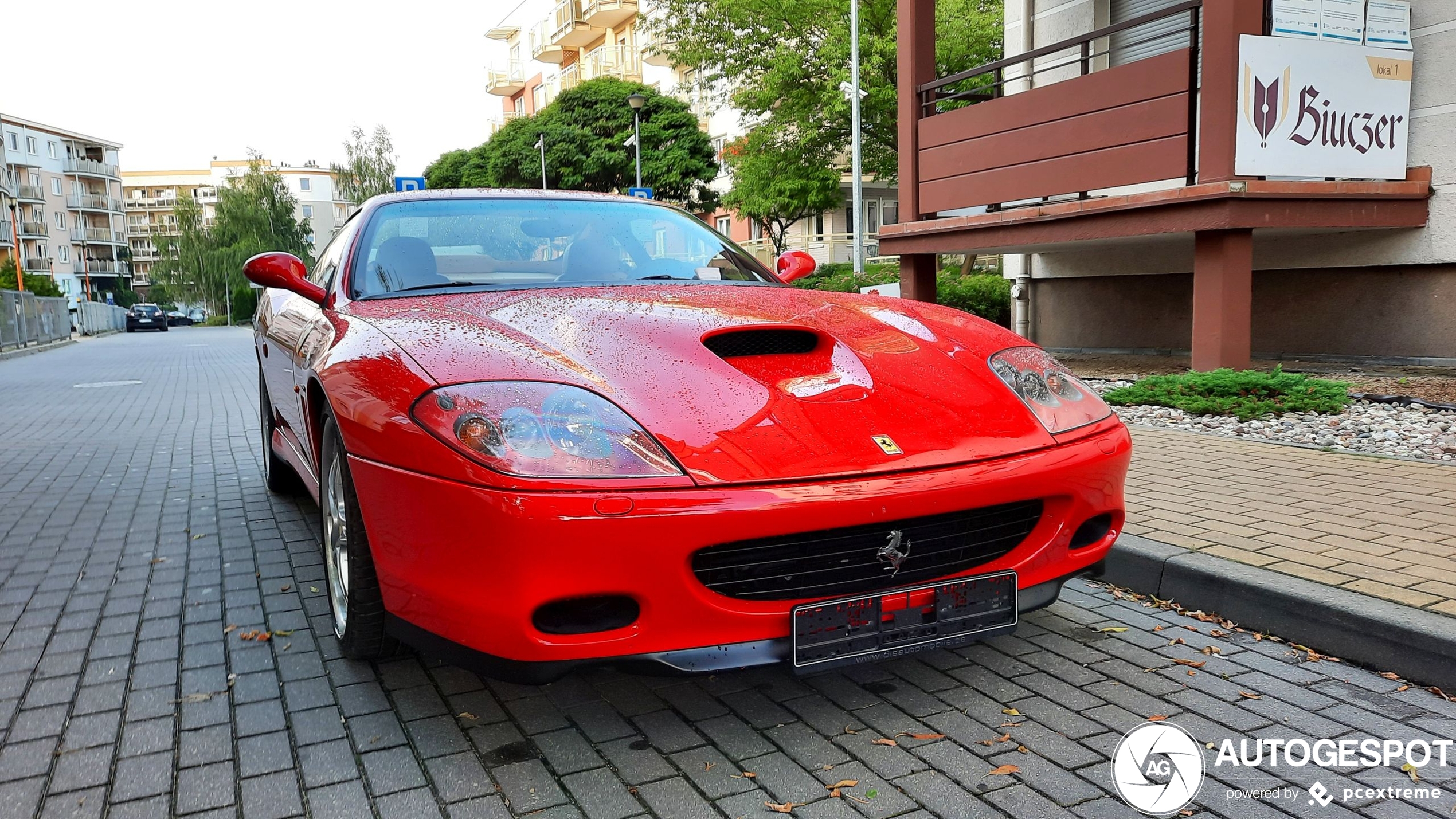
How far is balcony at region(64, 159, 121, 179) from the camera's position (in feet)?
307

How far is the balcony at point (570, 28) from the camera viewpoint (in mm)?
59906

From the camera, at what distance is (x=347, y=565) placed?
2834 millimetres

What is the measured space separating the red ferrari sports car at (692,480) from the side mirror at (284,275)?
0.44m

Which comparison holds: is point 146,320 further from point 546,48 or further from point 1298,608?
point 1298,608

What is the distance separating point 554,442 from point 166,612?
7.25 ft

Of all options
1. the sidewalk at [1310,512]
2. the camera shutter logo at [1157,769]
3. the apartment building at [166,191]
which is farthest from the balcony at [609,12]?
the apartment building at [166,191]

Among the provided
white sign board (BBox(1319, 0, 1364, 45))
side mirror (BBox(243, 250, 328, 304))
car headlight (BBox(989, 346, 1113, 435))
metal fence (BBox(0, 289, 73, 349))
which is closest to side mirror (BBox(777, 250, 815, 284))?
car headlight (BBox(989, 346, 1113, 435))

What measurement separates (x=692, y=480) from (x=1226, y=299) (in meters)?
6.97

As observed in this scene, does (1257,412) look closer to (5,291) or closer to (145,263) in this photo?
(5,291)

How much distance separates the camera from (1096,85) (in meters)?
8.90

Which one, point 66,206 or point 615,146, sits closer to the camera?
point 615,146

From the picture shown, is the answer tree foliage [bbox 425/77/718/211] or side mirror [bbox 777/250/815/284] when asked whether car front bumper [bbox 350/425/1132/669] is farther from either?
tree foliage [bbox 425/77/718/211]

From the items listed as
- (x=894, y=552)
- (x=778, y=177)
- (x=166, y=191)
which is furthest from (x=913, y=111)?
(x=166, y=191)

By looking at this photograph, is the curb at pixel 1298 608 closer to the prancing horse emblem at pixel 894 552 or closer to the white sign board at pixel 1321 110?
the prancing horse emblem at pixel 894 552
